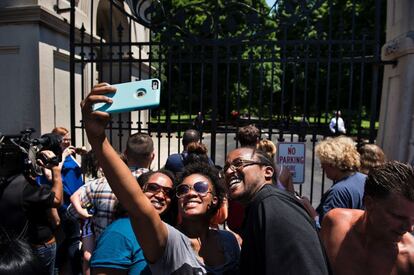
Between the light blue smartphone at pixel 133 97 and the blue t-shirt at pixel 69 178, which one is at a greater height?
the light blue smartphone at pixel 133 97

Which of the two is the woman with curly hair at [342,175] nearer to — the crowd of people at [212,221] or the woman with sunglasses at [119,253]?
the crowd of people at [212,221]

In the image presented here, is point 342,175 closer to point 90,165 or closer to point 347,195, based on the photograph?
point 347,195

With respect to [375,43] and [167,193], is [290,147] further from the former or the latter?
[167,193]

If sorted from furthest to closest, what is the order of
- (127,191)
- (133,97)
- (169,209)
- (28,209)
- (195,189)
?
(28,209)
(169,209)
(195,189)
(127,191)
(133,97)

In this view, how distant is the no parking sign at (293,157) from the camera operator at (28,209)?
8.77 ft

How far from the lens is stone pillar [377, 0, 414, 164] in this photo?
4707 mm

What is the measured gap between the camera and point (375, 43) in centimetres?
502

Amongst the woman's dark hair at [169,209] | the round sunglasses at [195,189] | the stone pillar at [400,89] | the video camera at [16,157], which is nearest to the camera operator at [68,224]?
the video camera at [16,157]

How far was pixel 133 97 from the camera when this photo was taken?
1.38 metres

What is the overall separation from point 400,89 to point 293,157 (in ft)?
5.69

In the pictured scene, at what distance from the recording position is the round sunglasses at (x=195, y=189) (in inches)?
81.4

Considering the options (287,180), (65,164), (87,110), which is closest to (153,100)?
(87,110)

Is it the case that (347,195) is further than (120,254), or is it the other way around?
(347,195)

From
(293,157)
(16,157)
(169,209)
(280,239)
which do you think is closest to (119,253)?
(169,209)
